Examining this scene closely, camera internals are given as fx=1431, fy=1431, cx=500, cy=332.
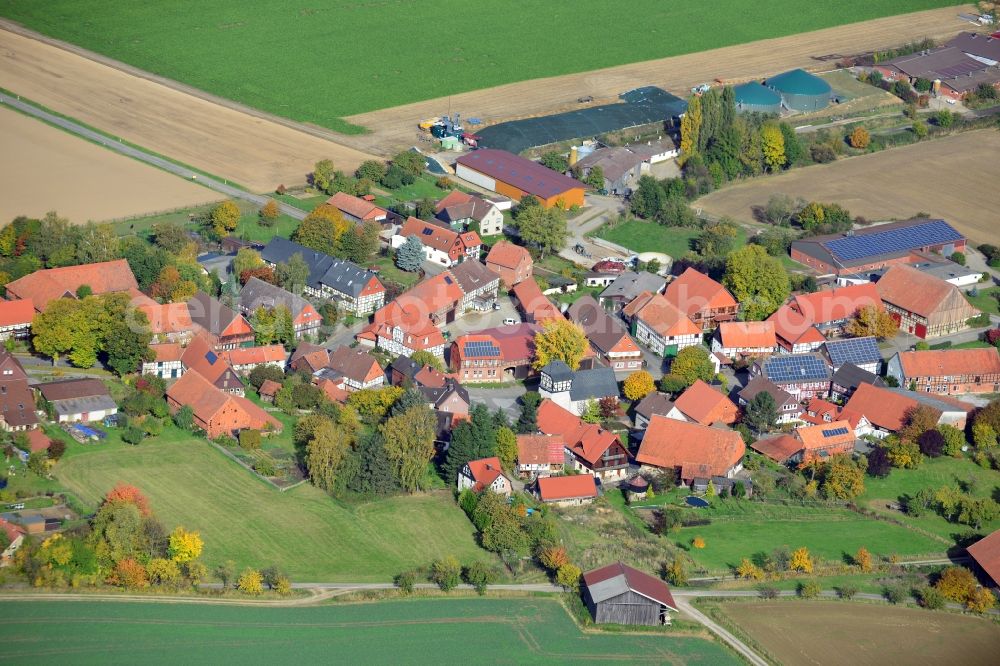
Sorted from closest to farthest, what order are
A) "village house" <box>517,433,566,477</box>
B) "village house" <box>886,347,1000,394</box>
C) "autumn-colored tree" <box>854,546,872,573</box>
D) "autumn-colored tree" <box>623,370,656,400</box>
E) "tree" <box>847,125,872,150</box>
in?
"autumn-colored tree" <box>854,546,872,573</box> → "village house" <box>517,433,566,477</box> → "autumn-colored tree" <box>623,370,656,400</box> → "village house" <box>886,347,1000,394</box> → "tree" <box>847,125,872,150</box>

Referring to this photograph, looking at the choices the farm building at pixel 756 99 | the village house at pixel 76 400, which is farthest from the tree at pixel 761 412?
the farm building at pixel 756 99

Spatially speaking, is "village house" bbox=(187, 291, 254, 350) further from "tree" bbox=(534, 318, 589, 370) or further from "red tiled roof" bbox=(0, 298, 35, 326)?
"tree" bbox=(534, 318, 589, 370)

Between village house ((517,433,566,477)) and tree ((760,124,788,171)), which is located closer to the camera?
village house ((517,433,566,477))

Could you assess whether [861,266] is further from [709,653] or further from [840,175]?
[709,653]

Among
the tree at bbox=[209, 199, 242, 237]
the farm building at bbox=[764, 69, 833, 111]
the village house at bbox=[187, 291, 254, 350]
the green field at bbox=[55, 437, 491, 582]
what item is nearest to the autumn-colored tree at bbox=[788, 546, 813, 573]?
the green field at bbox=[55, 437, 491, 582]

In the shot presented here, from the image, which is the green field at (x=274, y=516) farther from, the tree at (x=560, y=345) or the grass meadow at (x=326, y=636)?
the tree at (x=560, y=345)

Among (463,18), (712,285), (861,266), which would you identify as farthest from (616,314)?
(463,18)

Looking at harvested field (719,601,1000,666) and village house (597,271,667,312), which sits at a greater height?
village house (597,271,667,312)
